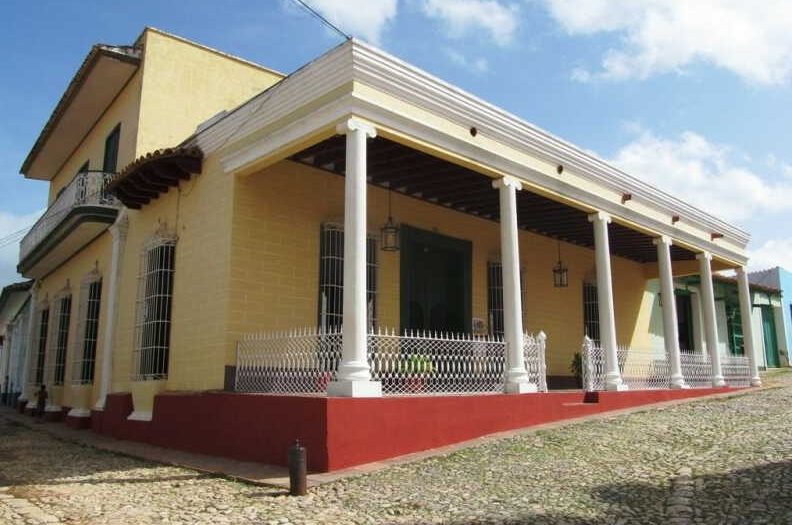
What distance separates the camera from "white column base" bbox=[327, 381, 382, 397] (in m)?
6.39

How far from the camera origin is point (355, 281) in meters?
6.76

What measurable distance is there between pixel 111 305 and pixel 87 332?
2.05 meters

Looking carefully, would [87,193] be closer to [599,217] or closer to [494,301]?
[494,301]

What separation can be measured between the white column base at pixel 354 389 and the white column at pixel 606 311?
4834 mm

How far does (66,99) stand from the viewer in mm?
13492

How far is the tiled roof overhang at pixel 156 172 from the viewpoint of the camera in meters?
9.29

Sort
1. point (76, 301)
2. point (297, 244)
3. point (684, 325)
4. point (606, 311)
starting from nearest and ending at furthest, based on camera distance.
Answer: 1. point (297, 244)
2. point (606, 311)
3. point (76, 301)
4. point (684, 325)

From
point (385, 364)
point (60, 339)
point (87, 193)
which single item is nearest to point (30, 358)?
point (60, 339)

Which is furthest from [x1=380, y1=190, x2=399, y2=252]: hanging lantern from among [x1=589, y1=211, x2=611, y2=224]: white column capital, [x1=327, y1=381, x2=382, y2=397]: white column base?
[x1=327, y1=381, x2=382, y2=397]: white column base

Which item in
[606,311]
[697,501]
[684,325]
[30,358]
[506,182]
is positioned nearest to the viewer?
[697,501]

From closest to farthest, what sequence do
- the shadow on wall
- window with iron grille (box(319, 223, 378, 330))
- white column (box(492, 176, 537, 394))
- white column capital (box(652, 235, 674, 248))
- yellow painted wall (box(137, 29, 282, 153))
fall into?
the shadow on wall, white column (box(492, 176, 537, 394)), window with iron grille (box(319, 223, 378, 330)), yellow painted wall (box(137, 29, 282, 153)), white column capital (box(652, 235, 674, 248))

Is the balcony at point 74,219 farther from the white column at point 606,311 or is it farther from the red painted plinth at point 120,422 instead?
the white column at point 606,311

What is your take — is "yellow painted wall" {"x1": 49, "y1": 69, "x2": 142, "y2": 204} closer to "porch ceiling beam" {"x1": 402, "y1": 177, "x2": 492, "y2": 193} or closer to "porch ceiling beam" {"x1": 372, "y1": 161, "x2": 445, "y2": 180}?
"porch ceiling beam" {"x1": 372, "y1": 161, "x2": 445, "y2": 180}

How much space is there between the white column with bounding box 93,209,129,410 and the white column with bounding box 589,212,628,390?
307 inches
